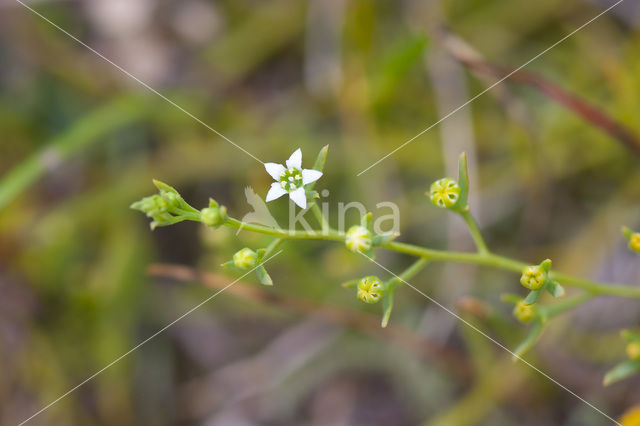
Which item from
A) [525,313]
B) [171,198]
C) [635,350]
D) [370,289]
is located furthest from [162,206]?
[635,350]

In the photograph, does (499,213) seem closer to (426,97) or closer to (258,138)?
(426,97)

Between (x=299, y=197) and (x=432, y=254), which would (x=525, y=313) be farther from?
(x=299, y=197)

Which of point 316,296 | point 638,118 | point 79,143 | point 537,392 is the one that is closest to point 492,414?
point 537,392

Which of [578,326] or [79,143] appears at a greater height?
[79,143]

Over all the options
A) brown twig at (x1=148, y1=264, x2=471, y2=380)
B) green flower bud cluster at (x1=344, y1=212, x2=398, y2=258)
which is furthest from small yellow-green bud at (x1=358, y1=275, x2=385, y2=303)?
brown twig at (x1=148, y1=264, x2=471, y2=380)

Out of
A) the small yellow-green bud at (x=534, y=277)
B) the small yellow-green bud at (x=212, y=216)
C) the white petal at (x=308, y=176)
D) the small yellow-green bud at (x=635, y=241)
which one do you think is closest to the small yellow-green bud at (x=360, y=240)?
the white petal at (x=308, y=176)

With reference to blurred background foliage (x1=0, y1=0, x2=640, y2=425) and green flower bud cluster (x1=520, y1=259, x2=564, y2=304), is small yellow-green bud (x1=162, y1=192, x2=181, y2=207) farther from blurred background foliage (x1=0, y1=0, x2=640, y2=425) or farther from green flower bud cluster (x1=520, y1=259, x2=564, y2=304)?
blurred background foliage (x1=0, y1=0, x2=640, y2=425)

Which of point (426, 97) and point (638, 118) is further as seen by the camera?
point (426, 97)
